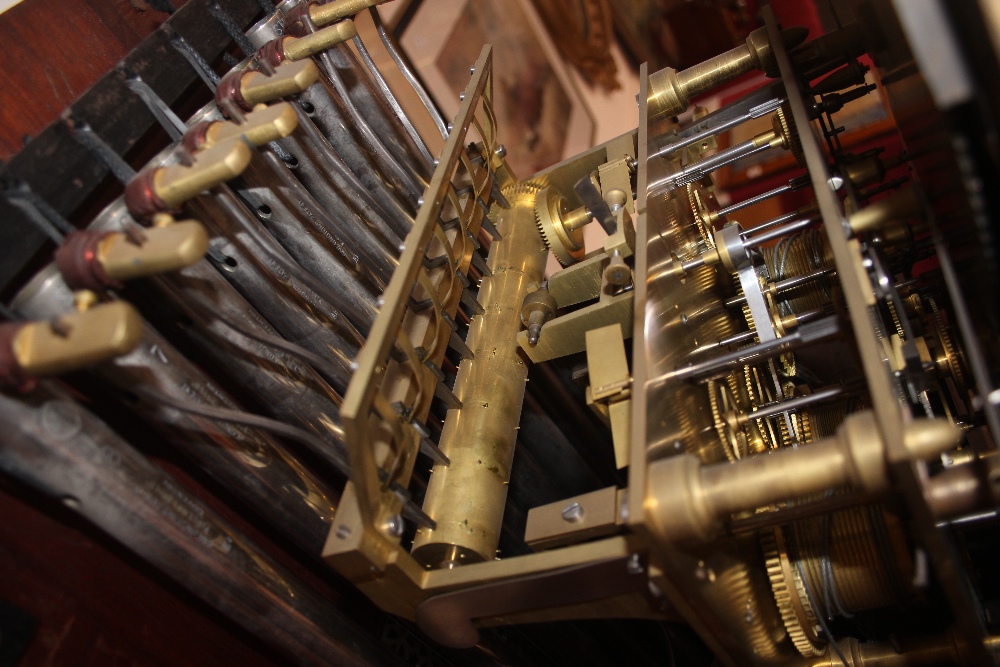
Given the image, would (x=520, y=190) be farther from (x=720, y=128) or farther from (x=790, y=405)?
(x=790, y=405)

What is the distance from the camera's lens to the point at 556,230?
143 centimetres

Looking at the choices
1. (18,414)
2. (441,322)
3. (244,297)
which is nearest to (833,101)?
(441,322)

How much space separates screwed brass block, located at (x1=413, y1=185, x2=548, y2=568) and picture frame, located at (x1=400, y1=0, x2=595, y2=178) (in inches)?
32.1

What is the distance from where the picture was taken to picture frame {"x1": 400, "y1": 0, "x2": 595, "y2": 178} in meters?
2.21

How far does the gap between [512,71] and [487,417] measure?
189 centimetres

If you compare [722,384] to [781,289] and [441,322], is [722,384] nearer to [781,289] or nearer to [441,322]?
[781,289]

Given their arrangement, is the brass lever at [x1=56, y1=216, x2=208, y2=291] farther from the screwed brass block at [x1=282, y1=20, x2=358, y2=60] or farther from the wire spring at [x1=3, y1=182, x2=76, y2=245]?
the screwed brass block at [x1=282, y1=20, x2=358, y2=60]

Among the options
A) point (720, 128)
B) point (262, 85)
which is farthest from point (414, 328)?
point (720, 128)

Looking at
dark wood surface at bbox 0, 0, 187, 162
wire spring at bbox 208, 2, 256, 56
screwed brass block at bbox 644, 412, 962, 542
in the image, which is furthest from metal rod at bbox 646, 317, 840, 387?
dark wood surface at bbox 0, 0, 187, 162

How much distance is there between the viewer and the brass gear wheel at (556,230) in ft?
4.71

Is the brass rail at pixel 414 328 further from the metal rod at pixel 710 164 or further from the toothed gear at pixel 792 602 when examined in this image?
the toothed gear at pixel 792 602

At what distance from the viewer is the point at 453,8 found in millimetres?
2355

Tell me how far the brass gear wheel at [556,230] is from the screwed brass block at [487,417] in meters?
0.05

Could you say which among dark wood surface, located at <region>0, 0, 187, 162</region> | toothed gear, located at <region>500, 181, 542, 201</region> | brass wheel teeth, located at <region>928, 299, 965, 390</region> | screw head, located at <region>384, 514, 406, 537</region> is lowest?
brass wheel teeth, located at <region>928, 299, 965, 390</region>
